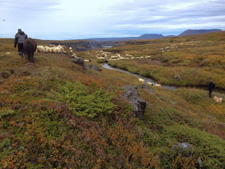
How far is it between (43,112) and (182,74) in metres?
34.7

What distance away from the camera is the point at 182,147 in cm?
736

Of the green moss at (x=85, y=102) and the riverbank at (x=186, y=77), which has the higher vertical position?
the green moss at (x=85, y=102)

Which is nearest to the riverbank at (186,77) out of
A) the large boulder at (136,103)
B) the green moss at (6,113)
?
the large boulder at (136,103)

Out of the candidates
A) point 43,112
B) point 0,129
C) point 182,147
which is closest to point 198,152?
point 182,147

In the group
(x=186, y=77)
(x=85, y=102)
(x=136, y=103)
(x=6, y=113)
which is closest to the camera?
(x=6, y=113)

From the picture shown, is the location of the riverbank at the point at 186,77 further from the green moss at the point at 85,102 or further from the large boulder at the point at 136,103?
the green moss at the point at 85,102

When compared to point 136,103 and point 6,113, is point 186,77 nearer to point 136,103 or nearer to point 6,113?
point 136,103

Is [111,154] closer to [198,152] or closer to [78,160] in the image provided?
[78,160]

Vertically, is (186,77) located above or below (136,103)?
below

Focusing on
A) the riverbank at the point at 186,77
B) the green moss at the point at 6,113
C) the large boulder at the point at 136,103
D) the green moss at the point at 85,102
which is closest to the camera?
the green moss at the point at 6,113

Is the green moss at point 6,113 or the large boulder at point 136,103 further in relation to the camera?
the large boulder at point 136,103

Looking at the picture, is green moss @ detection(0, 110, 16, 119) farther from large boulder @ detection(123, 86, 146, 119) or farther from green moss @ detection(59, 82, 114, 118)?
large boulder @ detection(123, 86, 146, 119)

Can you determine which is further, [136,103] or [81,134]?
[136,103]

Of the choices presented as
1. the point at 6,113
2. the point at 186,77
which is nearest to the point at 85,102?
the point at 6,113
